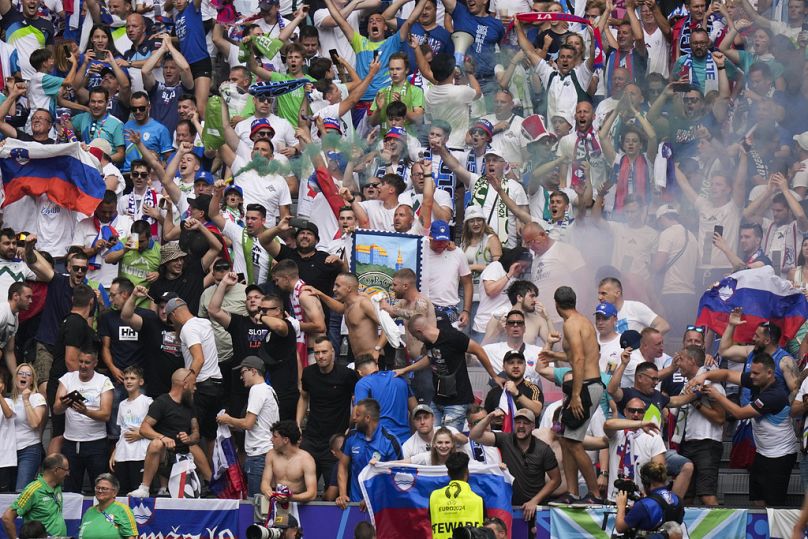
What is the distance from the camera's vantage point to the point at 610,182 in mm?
18875

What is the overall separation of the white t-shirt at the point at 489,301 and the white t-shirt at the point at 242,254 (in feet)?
7.48

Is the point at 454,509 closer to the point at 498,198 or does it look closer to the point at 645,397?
the point at 645,397

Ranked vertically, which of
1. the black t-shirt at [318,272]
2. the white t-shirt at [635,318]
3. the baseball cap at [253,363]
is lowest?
the baseball cap at [253,363]

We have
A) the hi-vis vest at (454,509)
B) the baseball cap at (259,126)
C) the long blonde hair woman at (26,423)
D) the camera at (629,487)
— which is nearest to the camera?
the camera at (629,487)

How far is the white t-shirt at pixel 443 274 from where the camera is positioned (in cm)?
1738

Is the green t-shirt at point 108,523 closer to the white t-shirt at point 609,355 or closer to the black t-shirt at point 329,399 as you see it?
the black t-shirt at point 329,399

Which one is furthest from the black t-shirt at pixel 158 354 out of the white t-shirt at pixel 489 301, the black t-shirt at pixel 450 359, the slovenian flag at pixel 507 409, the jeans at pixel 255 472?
the slovenian flag at pixel 507 409

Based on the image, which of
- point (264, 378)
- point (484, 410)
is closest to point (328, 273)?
point (264, 378)

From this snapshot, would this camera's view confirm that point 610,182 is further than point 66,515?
Yes

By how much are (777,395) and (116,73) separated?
971 cm

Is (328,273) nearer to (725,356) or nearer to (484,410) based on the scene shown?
(484,410)

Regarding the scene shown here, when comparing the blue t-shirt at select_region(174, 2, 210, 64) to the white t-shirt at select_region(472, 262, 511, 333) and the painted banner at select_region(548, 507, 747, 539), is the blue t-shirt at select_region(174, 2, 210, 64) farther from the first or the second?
the painted banner at select_region(548, 507, 747, 539)

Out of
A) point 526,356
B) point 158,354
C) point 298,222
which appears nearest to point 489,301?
point 526,356

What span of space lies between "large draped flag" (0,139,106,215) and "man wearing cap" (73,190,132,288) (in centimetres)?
21
